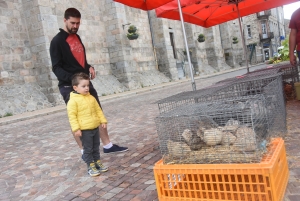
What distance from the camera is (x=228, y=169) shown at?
1.93 m

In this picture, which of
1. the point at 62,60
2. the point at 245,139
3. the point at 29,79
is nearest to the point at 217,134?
the point at 245,139

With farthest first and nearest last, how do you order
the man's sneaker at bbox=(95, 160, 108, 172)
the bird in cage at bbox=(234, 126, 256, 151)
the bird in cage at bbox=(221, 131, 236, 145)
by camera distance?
1. the man's sneaker at bbox=(95, 160, 108, 172)
2. the bird in cage at bbox=(221, 131, 236, 145)
3. the bird in cage at bbox=(234, 126, 256, 151)

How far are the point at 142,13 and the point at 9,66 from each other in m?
11.9

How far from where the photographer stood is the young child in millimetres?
3072

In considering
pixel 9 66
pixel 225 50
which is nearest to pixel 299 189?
pixel 9 66

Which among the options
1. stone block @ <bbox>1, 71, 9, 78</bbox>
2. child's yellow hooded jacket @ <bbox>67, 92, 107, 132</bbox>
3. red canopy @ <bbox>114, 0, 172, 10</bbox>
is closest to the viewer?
child's yellow hooded jacket @ <bbox>67, 92, 107, 132</bbox>

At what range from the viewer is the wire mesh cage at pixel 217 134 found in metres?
2.04

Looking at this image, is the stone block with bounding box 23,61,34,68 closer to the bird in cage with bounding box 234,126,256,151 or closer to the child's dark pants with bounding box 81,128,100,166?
the child's dark pants with bounding box 81,128,100,166

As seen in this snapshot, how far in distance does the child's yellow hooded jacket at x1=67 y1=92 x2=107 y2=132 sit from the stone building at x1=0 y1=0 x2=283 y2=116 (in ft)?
28.9

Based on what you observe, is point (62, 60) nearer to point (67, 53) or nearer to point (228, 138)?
point (67, 53)

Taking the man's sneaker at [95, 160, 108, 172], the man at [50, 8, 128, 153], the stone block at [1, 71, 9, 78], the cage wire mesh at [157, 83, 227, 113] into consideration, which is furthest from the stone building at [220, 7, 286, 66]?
the man's sneaker at [95, 160, 108, 172]

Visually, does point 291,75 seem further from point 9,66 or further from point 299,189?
point 9,66

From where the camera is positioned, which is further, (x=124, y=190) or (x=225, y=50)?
(x=225, y=50)

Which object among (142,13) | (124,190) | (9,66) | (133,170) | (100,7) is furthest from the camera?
(142,13)
